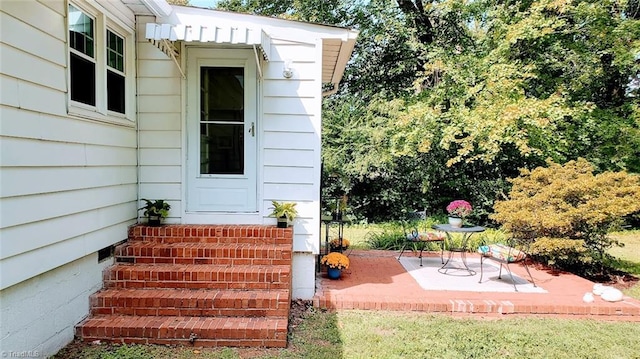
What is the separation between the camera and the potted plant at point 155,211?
4.45 meters

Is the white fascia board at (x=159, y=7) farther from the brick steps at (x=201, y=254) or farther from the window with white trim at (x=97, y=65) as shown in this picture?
the brick steps at (x=201, y=254)

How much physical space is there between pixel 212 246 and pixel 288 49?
2.40 metres

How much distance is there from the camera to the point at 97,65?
12.5ft

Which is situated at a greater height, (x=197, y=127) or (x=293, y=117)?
(x=293, y=117)

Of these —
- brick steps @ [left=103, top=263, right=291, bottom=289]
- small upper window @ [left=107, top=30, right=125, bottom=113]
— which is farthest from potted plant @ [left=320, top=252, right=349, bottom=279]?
small upper window @ [left=107, top=30, right=125, bottom=113]

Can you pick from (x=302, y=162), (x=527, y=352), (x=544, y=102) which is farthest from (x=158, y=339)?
(x=544, y=102)

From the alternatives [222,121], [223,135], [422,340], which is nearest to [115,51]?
[222,121]

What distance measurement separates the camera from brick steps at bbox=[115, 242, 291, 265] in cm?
414

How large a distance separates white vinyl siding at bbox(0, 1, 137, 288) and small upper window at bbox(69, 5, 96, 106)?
159 millimetres

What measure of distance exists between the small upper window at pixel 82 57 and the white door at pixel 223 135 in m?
1.14

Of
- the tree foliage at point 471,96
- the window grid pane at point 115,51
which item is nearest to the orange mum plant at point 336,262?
the window grid pane at point 115,51

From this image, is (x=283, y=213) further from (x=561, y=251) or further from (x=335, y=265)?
(x=561, y=251)

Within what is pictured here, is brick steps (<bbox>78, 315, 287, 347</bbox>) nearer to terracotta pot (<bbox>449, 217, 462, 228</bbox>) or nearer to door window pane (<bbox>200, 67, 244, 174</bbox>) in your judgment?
door window pane (<bbox>200, 67, 244, 174</bbox>)

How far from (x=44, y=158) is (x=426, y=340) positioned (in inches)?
139
